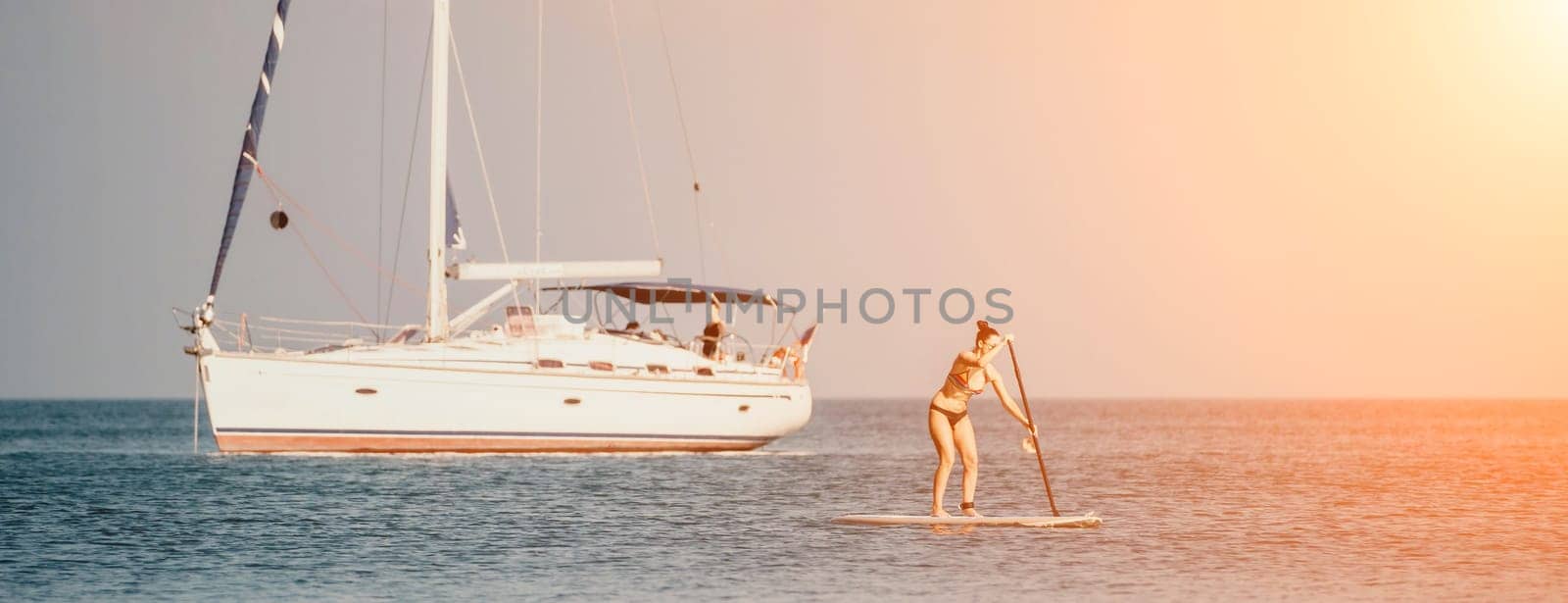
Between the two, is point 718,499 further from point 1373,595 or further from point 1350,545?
point 1373,595

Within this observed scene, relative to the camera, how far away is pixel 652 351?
3966 cm

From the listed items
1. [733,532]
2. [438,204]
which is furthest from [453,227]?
[733,532]

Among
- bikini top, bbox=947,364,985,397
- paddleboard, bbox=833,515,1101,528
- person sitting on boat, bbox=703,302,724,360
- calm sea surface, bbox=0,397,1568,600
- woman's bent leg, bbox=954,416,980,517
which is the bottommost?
calm sea surface, bbox=0,397,1568,600

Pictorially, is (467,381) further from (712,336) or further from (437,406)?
(712,336)

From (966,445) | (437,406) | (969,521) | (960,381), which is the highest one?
(960,381)

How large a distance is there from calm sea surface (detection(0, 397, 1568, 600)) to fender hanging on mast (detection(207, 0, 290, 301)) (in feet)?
14.8

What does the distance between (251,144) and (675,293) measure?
10479mm

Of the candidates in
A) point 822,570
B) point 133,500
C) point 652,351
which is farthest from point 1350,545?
point 652,351

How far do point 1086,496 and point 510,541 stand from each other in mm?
11940

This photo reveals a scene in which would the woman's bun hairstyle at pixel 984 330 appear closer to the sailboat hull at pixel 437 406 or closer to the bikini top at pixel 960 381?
the bikini top at pixel 960 381

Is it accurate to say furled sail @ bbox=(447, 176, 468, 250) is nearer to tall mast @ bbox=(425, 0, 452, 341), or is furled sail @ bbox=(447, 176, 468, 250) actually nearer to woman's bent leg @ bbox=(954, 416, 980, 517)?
tall mast @ bbox=(425, 0, 452, 341)

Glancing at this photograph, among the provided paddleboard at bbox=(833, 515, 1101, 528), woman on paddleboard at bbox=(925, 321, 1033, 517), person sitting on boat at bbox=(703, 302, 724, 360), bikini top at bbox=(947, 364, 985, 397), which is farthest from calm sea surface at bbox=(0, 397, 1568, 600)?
person sitting on boat at bbox=(703, 302, 724, 360)

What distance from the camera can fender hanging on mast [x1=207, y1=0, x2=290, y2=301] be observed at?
37750 mm

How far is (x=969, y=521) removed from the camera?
66.5 ft
